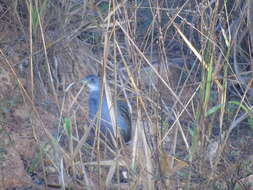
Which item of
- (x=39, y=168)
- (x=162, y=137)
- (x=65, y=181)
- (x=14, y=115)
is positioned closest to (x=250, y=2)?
(x=162, y=137)

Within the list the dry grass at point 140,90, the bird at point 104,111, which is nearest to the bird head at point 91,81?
the bird at point 104,111

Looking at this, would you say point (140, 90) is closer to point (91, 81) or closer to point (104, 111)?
point (104, 111)

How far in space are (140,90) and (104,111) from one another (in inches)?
68.2

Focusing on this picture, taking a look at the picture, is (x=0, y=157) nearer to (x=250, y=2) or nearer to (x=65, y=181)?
(x=65, y=181)

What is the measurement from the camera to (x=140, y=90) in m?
3.18

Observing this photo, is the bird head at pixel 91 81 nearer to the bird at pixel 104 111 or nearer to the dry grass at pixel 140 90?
the bird at pixel 104 111

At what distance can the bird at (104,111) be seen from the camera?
475 centimetres

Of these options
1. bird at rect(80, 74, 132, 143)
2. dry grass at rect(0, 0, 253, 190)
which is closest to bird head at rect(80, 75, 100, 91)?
bird at rect(80, 74, 132, 143)

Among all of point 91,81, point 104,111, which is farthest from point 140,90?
point 91,81

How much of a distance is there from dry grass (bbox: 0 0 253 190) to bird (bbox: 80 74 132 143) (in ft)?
0.31

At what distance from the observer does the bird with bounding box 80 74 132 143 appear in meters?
4.75

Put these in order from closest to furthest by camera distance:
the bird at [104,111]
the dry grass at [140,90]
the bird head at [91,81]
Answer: the dry grass at [140,90], the bird at [104,111], the bird head at [91,81]

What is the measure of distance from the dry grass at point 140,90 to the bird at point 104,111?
0.09 m

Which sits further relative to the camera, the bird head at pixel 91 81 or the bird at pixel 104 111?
the bird head at pixel 91 81
